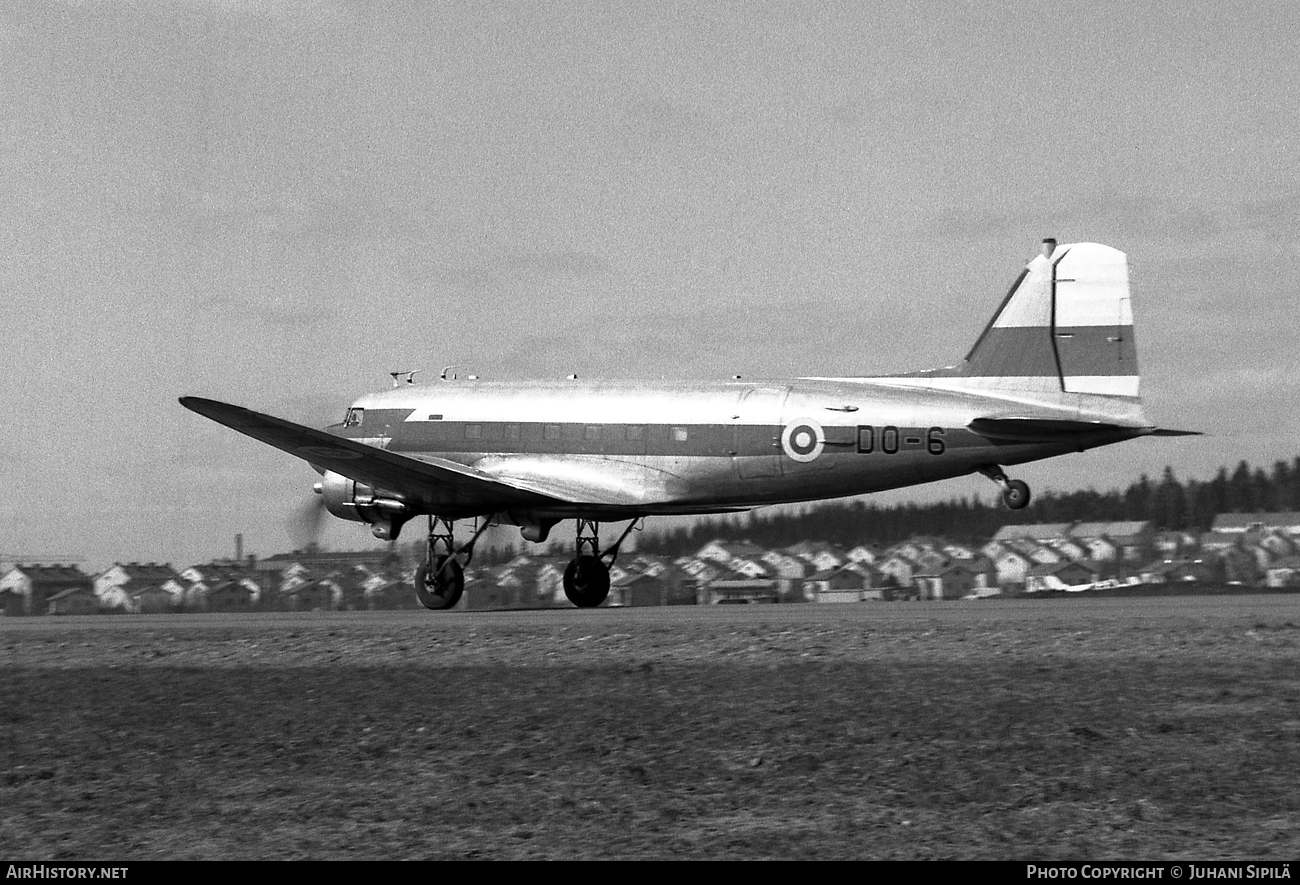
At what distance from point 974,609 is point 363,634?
11.5 meters

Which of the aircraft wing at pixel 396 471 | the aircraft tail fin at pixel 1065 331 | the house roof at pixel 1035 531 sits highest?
the aircraft tail fin at pixel 1065 331

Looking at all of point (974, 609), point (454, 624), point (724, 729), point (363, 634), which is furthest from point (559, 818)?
point (974, 609)

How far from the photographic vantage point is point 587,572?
120 ft

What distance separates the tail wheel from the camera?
116 ft

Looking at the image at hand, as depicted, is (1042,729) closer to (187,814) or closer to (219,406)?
(187,814)

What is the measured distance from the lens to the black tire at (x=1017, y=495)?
30922 millimetres

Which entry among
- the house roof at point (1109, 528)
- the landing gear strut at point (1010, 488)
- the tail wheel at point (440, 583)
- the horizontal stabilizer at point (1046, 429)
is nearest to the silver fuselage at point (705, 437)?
the horizontal stabilizer at point (1046, 429)

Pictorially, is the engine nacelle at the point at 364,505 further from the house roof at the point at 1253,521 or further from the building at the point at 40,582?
the house roof at the point at 1253,521

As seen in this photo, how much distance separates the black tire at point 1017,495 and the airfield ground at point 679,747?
28.8 feet

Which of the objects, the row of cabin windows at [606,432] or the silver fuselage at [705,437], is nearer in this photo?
the silver fuselage at [705,437]

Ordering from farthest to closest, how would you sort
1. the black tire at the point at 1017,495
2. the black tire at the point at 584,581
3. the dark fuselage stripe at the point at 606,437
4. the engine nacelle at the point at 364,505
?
the black tire at the point at 584,581 → the engine nacelle at the point at 364,505 → the dark fuselage stripe at the point at 606,437 → the black tire at the point at 1017,495

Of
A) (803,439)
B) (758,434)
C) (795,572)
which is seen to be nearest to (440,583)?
(758,434)

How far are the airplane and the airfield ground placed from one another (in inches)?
369
